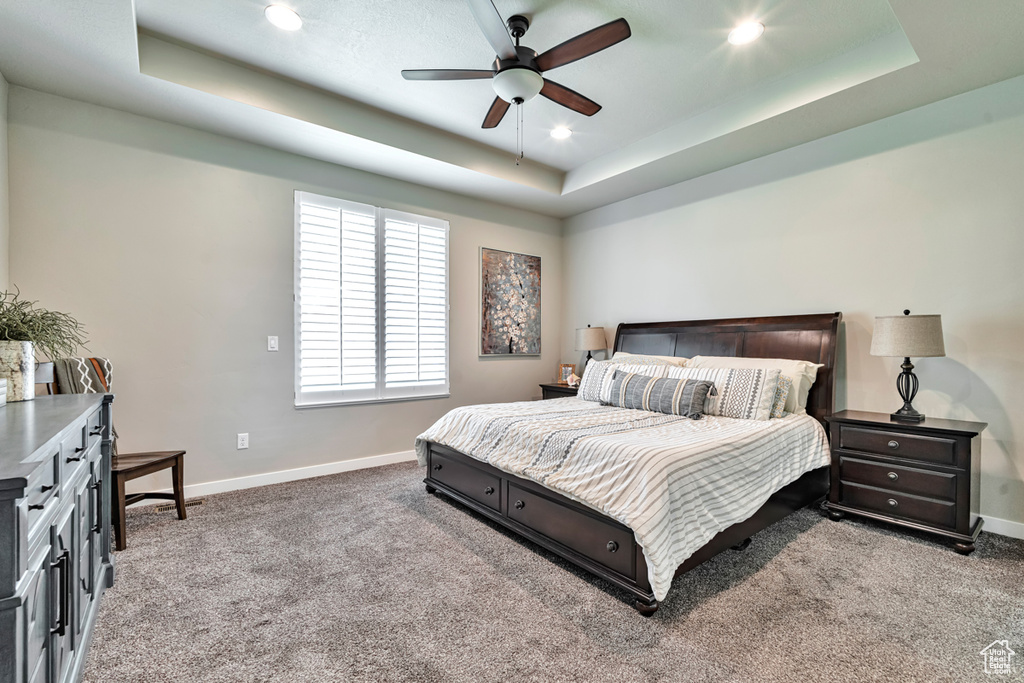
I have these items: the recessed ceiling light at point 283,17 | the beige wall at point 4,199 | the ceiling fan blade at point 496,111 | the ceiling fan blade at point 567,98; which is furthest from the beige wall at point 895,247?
the beige wall at point 4,199

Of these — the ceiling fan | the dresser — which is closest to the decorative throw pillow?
the ceiling fan

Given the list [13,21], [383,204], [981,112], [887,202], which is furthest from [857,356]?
[13,21]

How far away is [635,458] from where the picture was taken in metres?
2.12

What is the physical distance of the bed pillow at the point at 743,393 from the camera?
3.08 metres

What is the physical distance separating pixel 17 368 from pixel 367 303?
2498mm

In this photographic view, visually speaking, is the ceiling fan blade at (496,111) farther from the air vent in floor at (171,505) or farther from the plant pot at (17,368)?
the air vent in floor at (171,505)

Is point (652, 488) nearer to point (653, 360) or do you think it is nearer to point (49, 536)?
point (49, 536)

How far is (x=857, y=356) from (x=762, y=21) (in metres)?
2.36

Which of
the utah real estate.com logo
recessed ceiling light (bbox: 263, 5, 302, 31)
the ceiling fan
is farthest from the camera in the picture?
recessed ceiling light (bbox: 263, 5, 302, 31)

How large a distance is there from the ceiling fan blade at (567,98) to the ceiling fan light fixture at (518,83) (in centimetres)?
14

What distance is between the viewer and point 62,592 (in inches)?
50.4

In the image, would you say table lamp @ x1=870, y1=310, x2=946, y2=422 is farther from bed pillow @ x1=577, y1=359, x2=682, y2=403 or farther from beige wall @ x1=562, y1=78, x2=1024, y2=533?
bed pillow @ x1=577, y1=359, x2=682, y2=403

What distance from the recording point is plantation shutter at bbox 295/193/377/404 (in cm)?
391

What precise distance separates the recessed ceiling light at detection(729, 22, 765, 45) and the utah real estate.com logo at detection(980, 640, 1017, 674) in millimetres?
3115
